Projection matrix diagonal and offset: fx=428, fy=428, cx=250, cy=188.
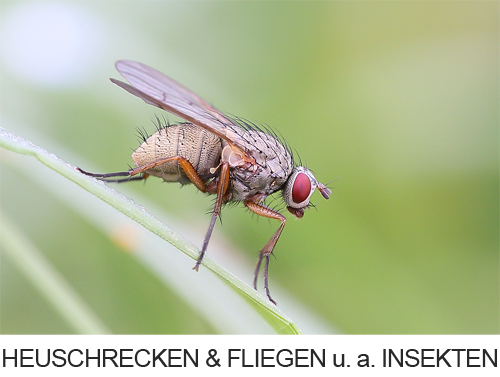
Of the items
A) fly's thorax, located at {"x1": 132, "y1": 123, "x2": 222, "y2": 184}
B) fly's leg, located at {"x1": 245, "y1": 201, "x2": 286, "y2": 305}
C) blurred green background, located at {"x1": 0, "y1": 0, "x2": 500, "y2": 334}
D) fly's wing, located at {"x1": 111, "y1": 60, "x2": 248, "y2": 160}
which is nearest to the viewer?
fly's wing, located at {"x1": 111, "y1": 60, "x2": 248, "y2": 160}

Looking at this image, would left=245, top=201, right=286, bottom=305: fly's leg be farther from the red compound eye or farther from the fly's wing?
the fly's wing

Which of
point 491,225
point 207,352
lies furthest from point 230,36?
point 207,352

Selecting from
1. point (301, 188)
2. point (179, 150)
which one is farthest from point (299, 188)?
point (179, 150)

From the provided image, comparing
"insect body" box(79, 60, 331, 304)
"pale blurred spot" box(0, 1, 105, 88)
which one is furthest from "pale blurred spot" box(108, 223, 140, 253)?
"pale blurred spot" box(0, 1, 105, 88)

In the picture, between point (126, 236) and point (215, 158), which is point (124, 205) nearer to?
point (126, 236)

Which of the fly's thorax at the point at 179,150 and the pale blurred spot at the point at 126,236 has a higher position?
the fly's thorax at the point at 179,150

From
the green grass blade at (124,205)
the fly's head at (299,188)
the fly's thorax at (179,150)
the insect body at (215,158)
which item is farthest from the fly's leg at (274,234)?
the green grass blade at (124,205)

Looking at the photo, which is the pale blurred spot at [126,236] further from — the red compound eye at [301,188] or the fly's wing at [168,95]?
the red compound eye at [301,188]
